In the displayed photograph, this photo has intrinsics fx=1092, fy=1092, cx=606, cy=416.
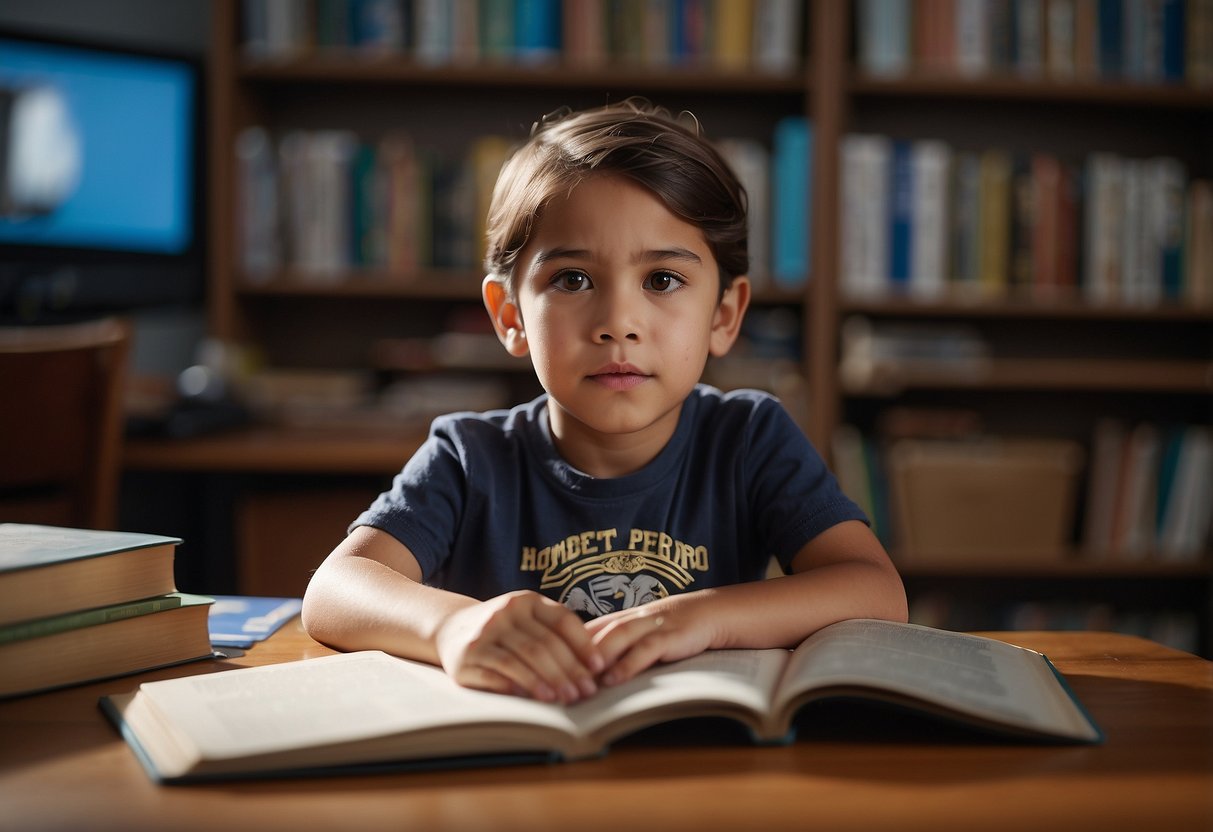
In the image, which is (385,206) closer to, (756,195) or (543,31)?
(543,31)

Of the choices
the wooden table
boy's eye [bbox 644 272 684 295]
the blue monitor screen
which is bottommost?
the wooden table

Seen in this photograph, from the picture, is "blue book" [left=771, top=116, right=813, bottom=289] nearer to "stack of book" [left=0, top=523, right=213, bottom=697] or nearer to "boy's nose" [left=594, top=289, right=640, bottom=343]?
"boy's nose" [left=594, top=289, right=640, bottom=343]

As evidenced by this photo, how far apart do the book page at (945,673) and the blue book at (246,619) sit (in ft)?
1.34

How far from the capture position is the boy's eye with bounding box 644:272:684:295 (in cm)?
99

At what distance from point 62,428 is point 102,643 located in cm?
91

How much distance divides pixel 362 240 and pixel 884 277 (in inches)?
44.8

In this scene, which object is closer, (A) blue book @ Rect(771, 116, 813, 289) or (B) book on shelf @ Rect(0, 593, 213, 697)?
(B) book on shelf @ Rect(0, 593, 213, 697)

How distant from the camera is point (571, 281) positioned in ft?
3.24

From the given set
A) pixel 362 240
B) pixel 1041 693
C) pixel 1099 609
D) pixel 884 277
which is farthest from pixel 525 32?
pixel 1041 693

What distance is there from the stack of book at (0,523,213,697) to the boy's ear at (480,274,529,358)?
1.44ft

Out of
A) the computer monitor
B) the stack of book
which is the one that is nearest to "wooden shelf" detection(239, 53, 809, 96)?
the computer monitor

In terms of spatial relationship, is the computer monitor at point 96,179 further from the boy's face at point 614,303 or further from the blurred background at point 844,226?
the boy's face at point 614,303

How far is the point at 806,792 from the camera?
506 millimetres

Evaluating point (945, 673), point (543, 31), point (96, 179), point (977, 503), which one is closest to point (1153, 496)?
point (977, 503)
